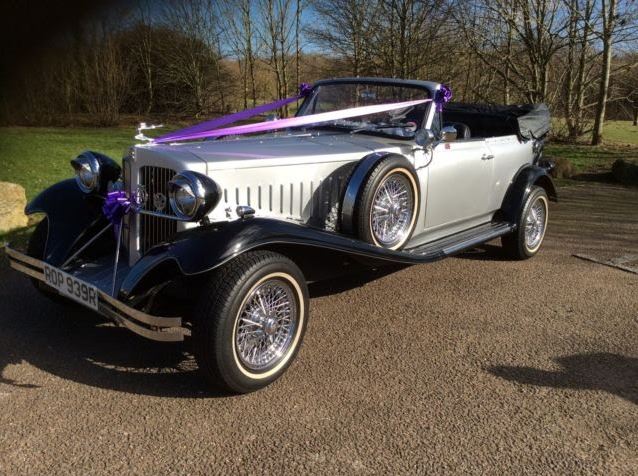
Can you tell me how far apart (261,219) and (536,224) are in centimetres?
397

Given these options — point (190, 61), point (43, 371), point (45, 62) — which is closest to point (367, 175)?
point (43, 371)

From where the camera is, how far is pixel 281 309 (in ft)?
11.3

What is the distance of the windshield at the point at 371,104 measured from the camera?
4.93m

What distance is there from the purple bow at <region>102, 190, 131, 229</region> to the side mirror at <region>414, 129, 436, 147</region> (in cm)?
233

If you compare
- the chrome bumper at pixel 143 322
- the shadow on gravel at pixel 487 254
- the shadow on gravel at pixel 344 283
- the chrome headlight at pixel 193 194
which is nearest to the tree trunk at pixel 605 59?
the shadow on gravel at pixel 487 254

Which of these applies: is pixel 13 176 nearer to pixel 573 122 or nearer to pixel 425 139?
pixel 425 139

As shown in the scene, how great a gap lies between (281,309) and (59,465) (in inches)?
56.0

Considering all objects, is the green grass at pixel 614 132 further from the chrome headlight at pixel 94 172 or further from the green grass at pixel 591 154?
the chrome headlight at pixel 94 172

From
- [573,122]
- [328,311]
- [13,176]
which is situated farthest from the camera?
[573,122]

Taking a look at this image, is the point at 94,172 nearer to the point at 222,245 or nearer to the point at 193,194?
the point at 193,194

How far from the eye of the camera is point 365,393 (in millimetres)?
3299

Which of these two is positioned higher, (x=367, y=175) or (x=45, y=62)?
(x=45, y=62)

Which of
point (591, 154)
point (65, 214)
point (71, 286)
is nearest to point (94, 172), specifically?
point (65, 214)

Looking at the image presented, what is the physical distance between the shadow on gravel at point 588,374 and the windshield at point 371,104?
2.14m
